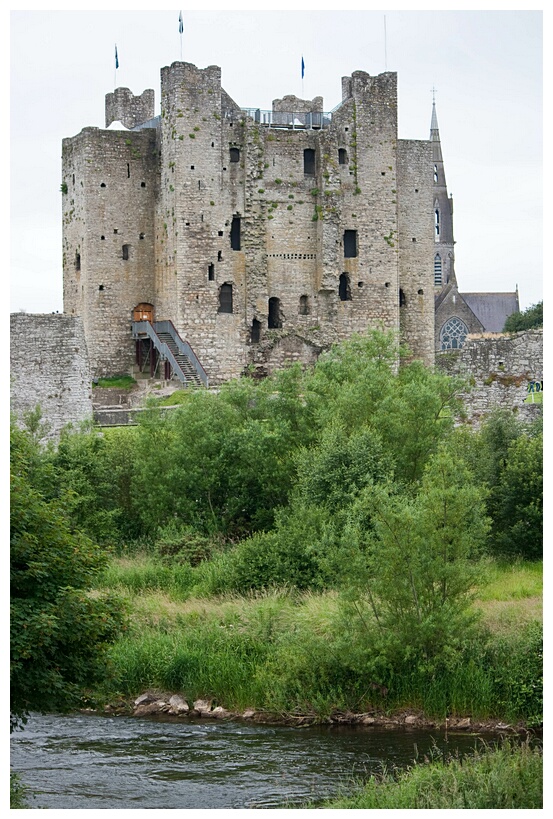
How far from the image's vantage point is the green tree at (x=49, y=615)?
18781 millimetres

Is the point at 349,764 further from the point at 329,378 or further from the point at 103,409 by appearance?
the point at 103,409

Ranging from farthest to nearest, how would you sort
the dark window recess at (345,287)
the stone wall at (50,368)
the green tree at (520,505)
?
the dark window recess at (345,287) → the stone wall at (50,368) → the green tree at (520,505)

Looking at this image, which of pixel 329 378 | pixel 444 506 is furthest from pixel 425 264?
pixel 444 506

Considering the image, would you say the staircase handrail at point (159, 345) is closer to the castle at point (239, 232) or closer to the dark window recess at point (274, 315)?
the castle at point (239, 232)

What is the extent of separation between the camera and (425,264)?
60.3 m

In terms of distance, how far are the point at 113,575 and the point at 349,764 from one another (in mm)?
10779

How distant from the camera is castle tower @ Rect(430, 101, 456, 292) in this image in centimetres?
10688

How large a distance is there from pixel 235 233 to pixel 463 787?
38.9m

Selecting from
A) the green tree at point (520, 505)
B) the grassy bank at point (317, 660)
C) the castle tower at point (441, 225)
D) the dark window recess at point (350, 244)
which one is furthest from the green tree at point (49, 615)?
the castle tower at point (441, 225)

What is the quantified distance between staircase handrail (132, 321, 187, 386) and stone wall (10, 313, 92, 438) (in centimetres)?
1344

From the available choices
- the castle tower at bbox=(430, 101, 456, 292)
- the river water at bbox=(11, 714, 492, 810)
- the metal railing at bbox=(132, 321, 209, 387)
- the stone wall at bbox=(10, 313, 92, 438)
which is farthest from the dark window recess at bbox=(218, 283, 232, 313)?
the castle tower at bbox=(430, 101, 456, 292)

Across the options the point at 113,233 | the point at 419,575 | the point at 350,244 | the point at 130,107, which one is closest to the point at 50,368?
the point at 419,575

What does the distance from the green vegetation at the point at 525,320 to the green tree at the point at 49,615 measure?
206ft

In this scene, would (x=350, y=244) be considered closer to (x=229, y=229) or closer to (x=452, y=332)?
(x=229, y=229)
